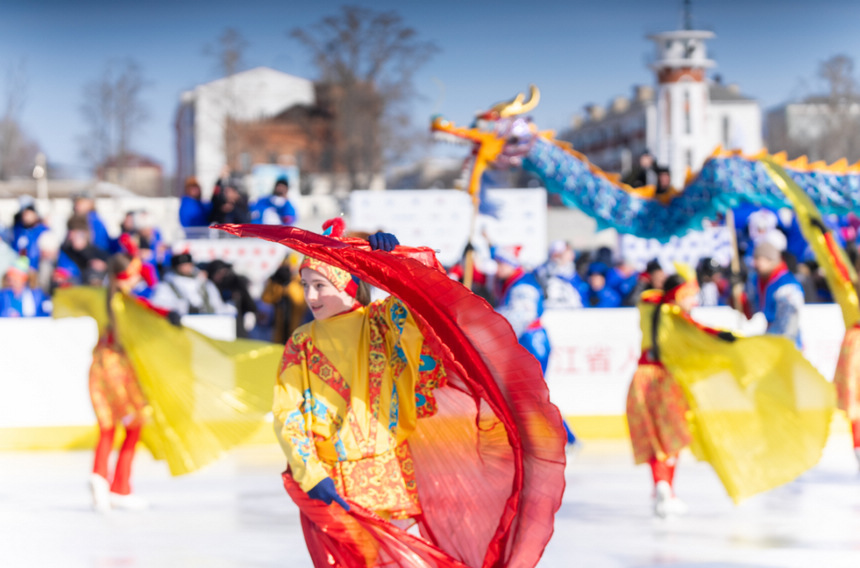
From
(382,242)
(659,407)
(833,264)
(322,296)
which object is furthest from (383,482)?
(833,264)

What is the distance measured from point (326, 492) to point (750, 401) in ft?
12.2

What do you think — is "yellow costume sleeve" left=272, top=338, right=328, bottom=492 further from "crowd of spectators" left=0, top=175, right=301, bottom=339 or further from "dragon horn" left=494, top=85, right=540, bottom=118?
"crowd of spectators" left=0, top=175, right=301, bottom=339

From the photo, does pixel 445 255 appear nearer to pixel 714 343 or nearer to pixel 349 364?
pixel 714 343

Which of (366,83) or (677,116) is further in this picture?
(677,116)

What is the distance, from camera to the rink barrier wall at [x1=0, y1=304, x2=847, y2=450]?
7.94 metres

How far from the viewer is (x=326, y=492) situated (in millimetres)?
2799

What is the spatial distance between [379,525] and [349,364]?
462 millimetres

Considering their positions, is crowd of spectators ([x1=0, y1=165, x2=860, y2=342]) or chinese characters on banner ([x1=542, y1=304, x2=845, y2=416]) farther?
crowd of spectators ([x1=0, y1=165, x2=860, y2=342])

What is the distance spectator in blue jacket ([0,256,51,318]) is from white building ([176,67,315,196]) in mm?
13284

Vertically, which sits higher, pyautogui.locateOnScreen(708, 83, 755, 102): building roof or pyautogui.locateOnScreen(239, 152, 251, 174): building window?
pyautogui.locateOnScreen(708, 83, 755, 102): building roof

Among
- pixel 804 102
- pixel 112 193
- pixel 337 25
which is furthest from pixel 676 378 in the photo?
pixel 804 102

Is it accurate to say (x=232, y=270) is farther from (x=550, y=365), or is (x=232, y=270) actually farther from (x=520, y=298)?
(x=520, y=298)

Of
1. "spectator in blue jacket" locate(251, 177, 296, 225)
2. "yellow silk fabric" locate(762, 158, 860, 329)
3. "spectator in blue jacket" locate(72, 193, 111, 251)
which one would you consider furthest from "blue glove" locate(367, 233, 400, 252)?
"spectator in blue jacket" locate(251, 177, 296, 225)

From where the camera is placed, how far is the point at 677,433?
5688 mm
